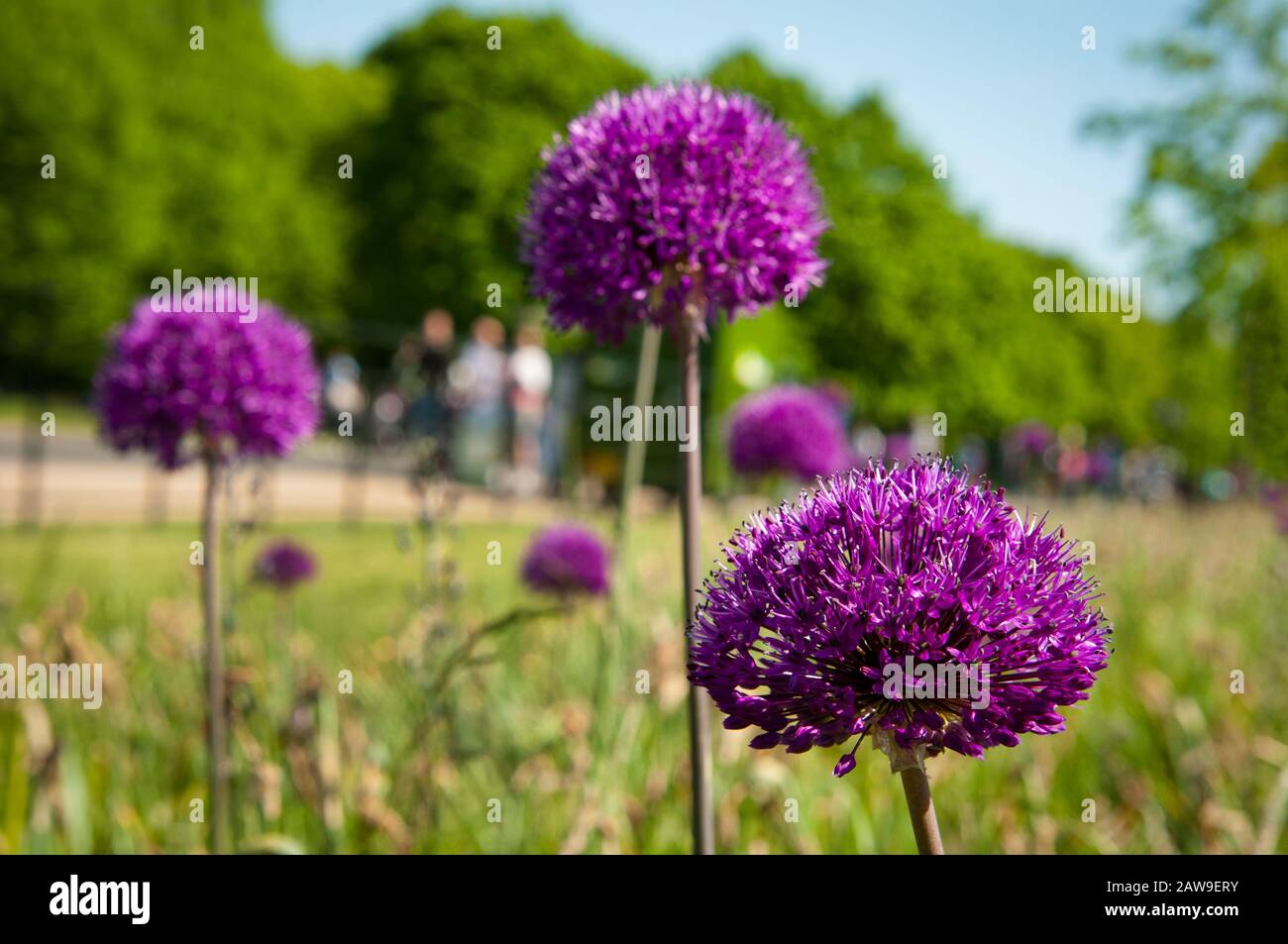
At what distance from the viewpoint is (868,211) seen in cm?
3622

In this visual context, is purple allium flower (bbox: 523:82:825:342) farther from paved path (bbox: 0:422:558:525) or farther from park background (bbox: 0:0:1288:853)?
paved path (bbox: 0:422:558:525)

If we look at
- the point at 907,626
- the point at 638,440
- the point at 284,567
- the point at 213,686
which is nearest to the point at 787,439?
the point at 284,567

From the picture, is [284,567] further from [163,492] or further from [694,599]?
[163,492]

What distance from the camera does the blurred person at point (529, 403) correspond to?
41.0ft

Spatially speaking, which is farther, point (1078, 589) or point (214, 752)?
point (214, 752)

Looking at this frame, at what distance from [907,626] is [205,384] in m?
2.32

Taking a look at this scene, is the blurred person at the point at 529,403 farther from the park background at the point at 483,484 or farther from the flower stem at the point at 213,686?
the flower stem at the point at 213,686

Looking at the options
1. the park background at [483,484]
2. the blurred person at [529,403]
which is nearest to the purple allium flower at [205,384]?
the park background at [483,484]

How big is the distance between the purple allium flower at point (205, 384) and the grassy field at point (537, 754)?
1.08 feet

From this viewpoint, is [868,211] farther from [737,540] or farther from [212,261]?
[737,540]

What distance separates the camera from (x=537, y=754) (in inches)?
141

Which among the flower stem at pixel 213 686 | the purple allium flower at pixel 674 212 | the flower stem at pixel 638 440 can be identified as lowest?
the flower stem at pixel 213 686
